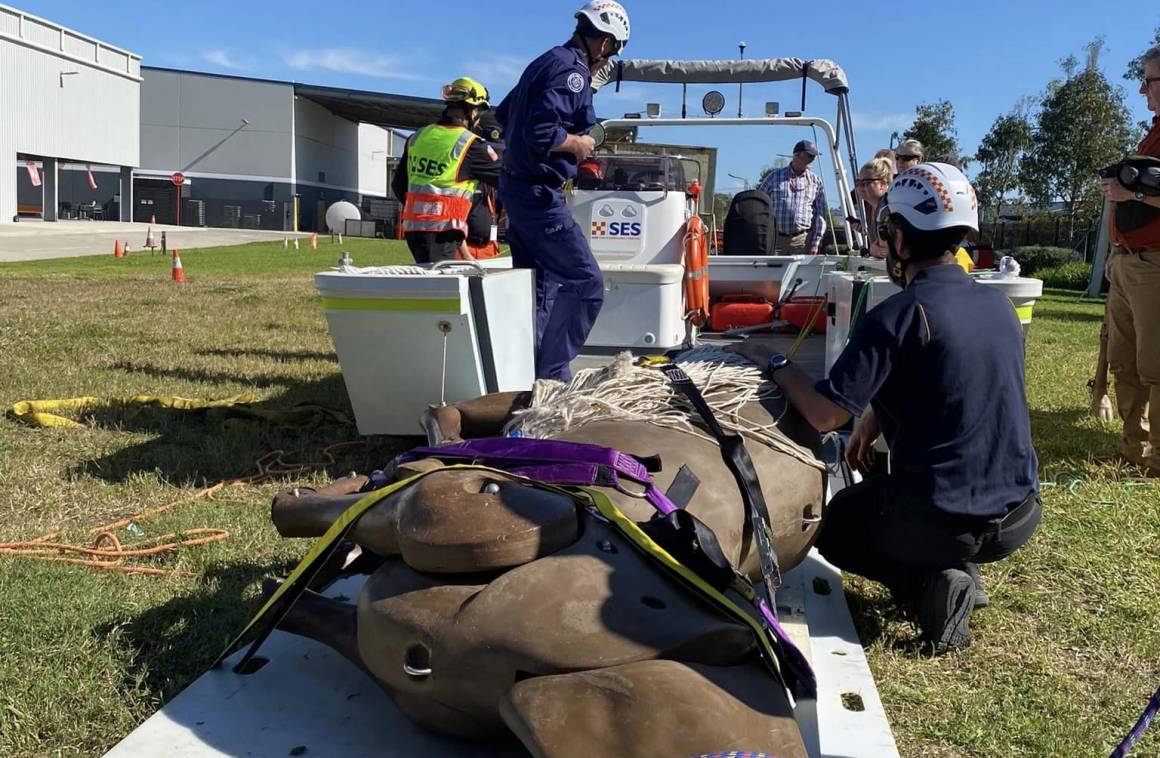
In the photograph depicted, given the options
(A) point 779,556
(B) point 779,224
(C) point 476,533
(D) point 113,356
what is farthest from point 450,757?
(B) point 779,224

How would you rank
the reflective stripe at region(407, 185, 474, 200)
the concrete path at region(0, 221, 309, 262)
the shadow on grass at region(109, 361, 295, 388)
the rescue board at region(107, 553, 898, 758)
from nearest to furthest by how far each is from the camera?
1. the rescue board at region(107, 553, 898, 758)
2. the reflective stripe at region(407, 185, 474, 200)
3. the shadow on grass at region(109, 361, 295, 388)
4. the concrete path at region(0, 221, 309, 262)

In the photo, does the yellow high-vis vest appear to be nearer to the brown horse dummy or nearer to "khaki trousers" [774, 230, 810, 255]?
"khaki trousers" [774, 230, 810, 255]

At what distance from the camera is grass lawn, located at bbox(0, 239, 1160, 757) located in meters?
2.62

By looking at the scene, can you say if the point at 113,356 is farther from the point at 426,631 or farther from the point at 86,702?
the point at 426,631

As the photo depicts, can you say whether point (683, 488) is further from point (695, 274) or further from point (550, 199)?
point (695, 274)

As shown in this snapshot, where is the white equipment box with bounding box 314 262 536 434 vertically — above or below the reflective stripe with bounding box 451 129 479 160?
below

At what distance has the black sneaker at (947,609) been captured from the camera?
300cm

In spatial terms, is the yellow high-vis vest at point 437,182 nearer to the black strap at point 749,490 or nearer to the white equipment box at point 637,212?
the white equipment box at point 637,212

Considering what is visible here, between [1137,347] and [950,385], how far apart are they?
9.83ft

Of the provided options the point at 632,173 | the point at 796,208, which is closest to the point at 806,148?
the point at 796,208

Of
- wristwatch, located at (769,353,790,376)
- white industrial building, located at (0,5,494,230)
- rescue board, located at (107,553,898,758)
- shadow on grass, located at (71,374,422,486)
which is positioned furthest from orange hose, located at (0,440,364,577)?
white industrial building, located at (0,5,494,230)

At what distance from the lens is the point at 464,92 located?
6312 mm

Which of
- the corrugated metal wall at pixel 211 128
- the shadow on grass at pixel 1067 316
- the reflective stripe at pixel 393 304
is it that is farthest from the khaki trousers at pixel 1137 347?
the corrugated metal wall at pixel 211 128

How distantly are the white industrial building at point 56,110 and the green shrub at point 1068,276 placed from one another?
35.8 m
